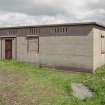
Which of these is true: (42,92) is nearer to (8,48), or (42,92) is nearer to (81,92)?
(81,92)

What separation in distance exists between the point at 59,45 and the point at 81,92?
279 inches

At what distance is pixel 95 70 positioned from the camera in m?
14.7

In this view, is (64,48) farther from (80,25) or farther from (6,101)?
(6,101)

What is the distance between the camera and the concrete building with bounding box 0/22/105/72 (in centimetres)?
1447

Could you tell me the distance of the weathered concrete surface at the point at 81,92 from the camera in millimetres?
8445

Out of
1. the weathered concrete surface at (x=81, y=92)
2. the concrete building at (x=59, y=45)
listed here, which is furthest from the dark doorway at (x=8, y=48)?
the weathered concrete surface at (x=81, y=92)

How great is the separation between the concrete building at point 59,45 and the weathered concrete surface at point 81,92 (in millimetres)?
4524

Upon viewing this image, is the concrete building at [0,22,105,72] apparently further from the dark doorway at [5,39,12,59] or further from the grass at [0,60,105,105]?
the grass at [0,60,105,105]

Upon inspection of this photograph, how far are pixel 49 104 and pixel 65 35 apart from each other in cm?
861

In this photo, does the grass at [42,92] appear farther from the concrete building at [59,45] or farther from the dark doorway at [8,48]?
the dark doorway at [8,48]

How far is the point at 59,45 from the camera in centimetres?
1575

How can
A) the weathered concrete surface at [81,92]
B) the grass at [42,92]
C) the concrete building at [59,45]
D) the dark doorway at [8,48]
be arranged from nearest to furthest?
the grass at [42,92] < the weathered concrete surface at [81,92] < the concrete building at [59,45] < the dark doorway at [8,48]

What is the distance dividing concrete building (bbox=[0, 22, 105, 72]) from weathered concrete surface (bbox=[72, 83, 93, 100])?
452 cm

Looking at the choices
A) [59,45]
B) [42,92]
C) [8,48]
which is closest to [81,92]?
[42,92]
